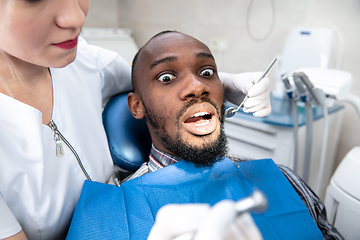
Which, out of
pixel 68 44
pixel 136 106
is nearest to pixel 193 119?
pixel 136 106

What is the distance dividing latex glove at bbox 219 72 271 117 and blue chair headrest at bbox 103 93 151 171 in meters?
0.36

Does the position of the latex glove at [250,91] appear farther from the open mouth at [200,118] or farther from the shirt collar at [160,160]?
the shirt collar at [160,160]

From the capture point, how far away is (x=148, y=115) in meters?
0.91

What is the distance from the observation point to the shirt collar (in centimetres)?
91

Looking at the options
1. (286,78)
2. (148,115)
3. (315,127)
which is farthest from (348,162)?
(148,115)

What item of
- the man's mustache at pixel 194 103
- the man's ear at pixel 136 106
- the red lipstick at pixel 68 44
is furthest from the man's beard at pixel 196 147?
the red lipstick at pixel 68 44

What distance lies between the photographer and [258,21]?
6.27 feet

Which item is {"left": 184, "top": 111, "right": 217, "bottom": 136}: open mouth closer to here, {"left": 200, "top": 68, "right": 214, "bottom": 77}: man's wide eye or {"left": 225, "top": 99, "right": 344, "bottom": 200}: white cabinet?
{"left": 200, "top": 68, "right": 214, "bottom": 77}: man's wide eye

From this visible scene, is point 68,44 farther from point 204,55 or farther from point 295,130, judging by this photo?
point 295,130

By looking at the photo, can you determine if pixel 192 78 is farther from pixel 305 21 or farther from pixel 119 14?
pixel 305 21

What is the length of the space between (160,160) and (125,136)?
0.18 meters

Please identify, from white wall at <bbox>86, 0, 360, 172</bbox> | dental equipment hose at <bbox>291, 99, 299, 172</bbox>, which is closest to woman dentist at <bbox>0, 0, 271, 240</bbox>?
dental equipment hose at <bbox>291, 99, 299, 172</bbox>

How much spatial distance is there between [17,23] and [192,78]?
1.54 ft

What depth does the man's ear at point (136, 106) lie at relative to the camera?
0.95 m
